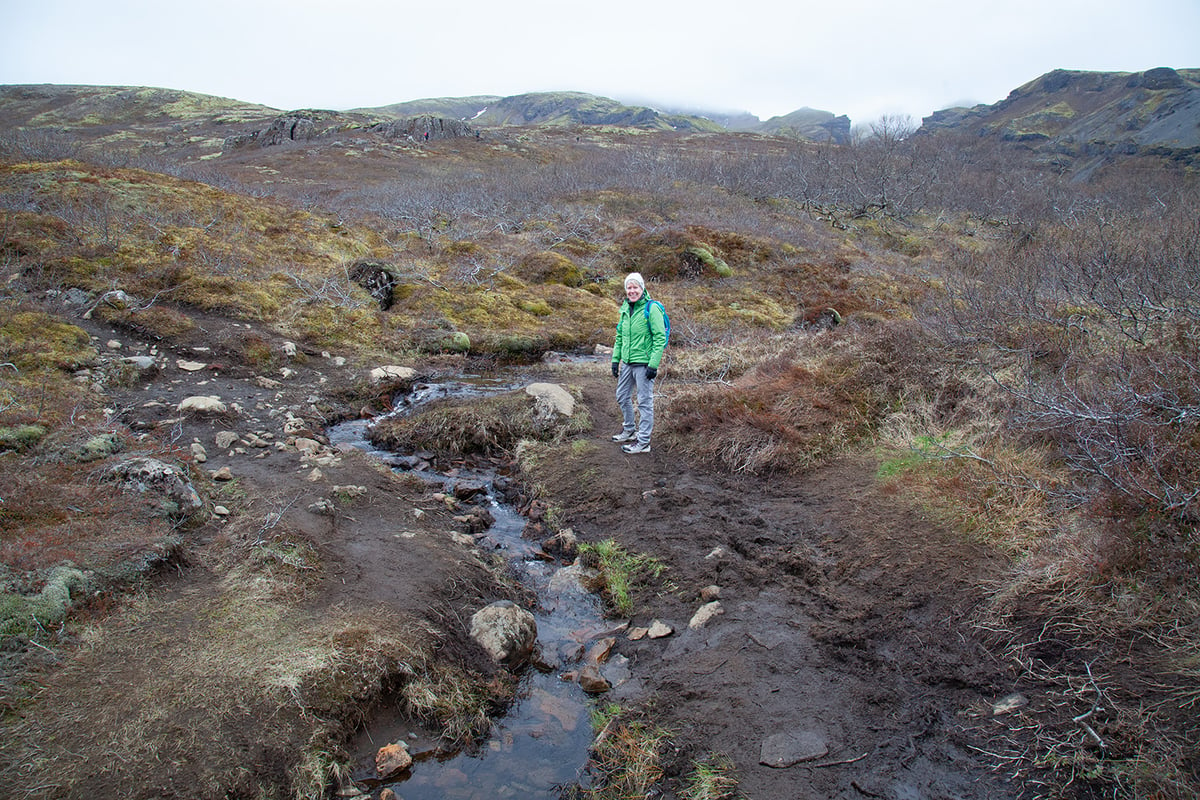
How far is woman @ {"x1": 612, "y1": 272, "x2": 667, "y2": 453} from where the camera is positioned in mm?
7188

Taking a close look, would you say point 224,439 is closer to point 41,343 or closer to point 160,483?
point 160,483

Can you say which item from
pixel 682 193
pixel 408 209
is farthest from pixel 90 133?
pixel 682 193

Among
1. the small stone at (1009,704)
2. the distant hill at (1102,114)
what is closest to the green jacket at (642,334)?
the small stone at (1009,704)

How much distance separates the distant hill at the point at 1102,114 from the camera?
186ft

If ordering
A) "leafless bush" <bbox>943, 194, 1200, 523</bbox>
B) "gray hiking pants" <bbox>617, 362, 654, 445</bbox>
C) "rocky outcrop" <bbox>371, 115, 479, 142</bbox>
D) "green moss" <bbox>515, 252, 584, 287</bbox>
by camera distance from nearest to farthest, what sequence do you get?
"leafless bush" <bbox>943, 194, 1200, 523</bbox> → "gray hiking pants" <bbox>617, 362, 654, 445</bbox> → "green moss" <bbox>515, 252, 584, 287</bbox> → "rocky outcrop" <bbox>371, 115, 479, 142</bbox>

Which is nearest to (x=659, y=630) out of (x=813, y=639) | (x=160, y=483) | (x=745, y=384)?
(x=813, y=639)

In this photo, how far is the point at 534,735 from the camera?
3.79 m

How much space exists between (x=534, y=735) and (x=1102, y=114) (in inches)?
3869

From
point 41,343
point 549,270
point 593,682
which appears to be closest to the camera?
point 593,682

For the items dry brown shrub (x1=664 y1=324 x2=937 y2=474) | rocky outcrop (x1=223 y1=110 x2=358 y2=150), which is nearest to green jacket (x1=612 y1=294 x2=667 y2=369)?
dry brown shrub (x1=664 y1=324 x2=937 y2=474)

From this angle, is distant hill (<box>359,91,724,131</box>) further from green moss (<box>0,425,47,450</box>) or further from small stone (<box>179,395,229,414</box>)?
green moss (<box>0,425,47,450</box>)

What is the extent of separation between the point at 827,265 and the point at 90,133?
68463 mm

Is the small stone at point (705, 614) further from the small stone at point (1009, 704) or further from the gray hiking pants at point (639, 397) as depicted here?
the gray hiking pants at point (639, 397)

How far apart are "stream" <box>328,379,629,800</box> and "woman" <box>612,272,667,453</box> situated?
254 cm
